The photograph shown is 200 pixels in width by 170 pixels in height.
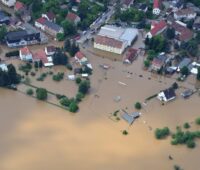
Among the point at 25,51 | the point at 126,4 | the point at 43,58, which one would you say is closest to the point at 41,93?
the point at 43,58

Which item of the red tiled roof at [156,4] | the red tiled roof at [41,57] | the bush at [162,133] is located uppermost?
the red tiled roof at [156,4]

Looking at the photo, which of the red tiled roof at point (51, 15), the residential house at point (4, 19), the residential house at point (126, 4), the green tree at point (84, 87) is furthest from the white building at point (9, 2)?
the green tree at point (84, 87)

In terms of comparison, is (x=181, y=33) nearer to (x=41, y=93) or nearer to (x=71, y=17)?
(x=71, y=17)

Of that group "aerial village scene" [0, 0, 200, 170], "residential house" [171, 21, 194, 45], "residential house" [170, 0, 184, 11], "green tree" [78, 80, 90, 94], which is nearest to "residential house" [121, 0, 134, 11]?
"aerial village scene" [0, 0, 200, 170]

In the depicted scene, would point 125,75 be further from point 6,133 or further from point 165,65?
point 6,133

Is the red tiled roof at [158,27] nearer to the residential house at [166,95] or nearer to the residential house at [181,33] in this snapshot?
the residential house at [181,33]

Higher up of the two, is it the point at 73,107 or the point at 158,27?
the point at 158,27
